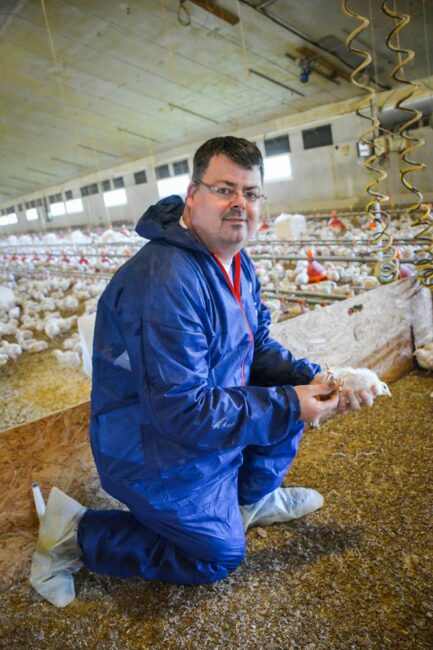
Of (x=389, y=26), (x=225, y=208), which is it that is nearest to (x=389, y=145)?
(x=389, y=26)

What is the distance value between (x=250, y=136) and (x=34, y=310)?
23.9 feet

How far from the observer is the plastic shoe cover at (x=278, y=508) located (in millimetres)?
1745

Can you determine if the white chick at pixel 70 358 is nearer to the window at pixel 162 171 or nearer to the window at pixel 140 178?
the window at pixel 162 171

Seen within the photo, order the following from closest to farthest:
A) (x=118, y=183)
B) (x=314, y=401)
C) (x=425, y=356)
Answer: (x=314, y=401) → (x=425, y=356) → (x=118, y=183)

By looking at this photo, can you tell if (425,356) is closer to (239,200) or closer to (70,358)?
(239,200)

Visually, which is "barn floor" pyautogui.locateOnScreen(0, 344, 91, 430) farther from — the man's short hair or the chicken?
the man's short hair

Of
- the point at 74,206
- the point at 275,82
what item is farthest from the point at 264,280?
the point at 74,206

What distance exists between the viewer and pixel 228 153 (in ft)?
4.38

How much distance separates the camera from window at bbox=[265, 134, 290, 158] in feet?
35.1

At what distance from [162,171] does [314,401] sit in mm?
11739

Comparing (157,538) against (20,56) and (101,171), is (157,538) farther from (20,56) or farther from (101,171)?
(101,171)

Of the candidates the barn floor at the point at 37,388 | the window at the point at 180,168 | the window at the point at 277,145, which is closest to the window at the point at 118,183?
the window at the point at 180,168

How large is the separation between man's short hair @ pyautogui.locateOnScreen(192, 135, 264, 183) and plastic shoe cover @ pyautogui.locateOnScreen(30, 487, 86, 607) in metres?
1.23

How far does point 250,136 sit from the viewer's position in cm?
1062
